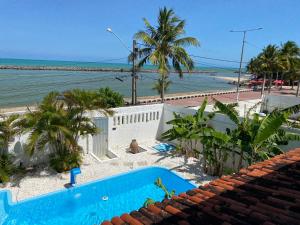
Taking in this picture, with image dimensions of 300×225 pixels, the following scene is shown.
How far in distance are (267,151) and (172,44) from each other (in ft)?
36.0

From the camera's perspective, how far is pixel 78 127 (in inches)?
455

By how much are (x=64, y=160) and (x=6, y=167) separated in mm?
2295

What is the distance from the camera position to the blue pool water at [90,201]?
8.82 m

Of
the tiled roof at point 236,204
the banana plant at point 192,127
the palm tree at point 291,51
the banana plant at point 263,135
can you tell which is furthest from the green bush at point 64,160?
the palm tree at point 291,51

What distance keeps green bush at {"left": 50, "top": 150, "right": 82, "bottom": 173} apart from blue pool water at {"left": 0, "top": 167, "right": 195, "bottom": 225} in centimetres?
148

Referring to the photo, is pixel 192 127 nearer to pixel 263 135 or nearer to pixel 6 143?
pixel 263 135

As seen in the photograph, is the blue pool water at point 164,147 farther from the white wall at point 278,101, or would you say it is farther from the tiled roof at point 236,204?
the white wall at point 278,101

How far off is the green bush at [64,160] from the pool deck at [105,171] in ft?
0.91

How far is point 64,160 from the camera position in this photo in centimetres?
1154

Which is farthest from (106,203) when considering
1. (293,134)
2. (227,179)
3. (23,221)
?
(293,134)

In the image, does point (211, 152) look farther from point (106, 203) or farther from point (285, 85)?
point (285, 85)

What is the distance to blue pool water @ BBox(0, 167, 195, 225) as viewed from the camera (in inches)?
347

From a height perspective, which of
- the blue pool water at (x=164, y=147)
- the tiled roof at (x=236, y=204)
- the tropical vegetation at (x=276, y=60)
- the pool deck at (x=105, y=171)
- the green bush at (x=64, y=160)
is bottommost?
the pool deck at (x=105, y=171)

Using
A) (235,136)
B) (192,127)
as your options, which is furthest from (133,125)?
(235,136)
